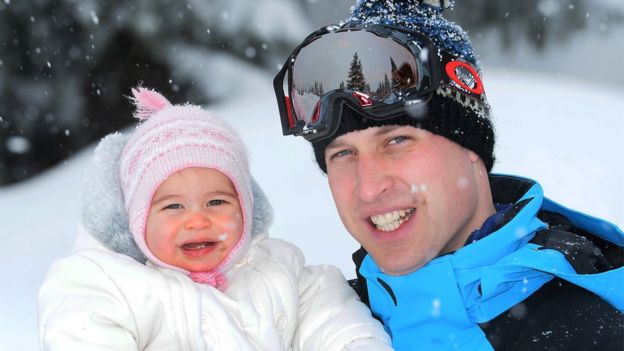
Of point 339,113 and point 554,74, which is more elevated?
point 339,113

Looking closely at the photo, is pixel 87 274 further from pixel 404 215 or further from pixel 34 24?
pixel 34 24

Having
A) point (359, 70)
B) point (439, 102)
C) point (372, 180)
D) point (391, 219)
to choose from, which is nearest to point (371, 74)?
point (359, 70)

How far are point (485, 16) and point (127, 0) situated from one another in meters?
5.71

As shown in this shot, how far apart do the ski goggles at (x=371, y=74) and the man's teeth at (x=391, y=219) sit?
1.16 feet

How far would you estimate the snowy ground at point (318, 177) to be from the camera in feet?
17.5

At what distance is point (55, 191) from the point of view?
8883 mm

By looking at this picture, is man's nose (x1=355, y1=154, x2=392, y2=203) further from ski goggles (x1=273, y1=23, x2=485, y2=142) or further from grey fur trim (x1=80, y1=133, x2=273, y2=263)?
grey fur trim (x1=80, y1=133, x2=273, y2=263)

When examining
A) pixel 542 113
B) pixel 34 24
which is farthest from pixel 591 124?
pixel 34 24

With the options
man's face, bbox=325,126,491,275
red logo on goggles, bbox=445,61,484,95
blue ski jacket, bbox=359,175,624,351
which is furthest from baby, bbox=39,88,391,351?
red logo on goggles, bbox=445,61,484,95

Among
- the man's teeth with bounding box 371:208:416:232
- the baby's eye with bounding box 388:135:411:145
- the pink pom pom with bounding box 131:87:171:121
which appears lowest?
the man's teeth with bounding box 371:208:416:232

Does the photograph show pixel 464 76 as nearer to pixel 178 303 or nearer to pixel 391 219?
pixel 391 219

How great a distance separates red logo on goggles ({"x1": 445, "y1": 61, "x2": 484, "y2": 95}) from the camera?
2434 millimetres

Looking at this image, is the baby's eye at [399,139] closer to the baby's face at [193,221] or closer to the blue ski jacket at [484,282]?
the blue ski jacket at [484,282]

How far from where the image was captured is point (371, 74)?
2.54 metres
